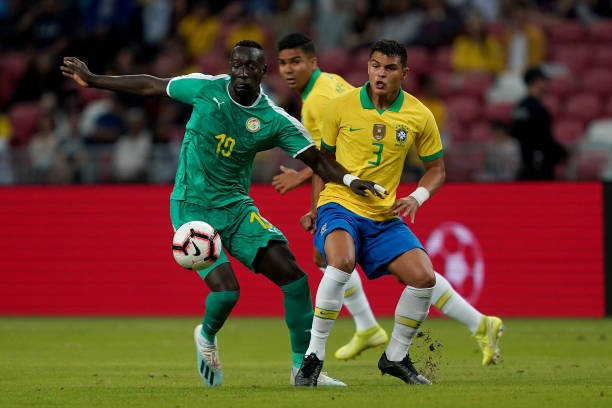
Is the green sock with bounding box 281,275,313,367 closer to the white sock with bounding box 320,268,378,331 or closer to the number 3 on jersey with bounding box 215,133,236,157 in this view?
the number 3 on jersey with bounding box 215,133,236,157

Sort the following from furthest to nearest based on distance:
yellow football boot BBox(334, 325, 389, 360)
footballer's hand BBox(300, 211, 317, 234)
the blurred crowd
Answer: the blurred crowd < yellow football boot BBox(334, 325, 389, 360) < footballer's hand BBox(300, 211, 317, 234)

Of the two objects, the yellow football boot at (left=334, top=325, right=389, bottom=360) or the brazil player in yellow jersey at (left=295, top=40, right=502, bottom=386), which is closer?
the brazil player in yellow jersey at (left=295, top=40, right=502, bottom=386)

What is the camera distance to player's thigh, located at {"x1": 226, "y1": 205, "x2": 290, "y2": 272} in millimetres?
7805

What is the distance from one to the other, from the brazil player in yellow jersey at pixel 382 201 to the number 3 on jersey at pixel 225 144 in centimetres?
73

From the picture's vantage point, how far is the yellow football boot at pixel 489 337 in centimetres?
920

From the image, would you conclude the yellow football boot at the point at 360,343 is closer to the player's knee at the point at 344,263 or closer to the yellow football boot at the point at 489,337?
the yellow football boot at the point at 489,337

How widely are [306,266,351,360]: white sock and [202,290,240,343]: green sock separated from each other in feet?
2.01

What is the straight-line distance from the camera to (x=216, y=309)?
25.6ft

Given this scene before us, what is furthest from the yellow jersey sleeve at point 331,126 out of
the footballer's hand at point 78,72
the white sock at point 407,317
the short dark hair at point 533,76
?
the short dark hair at point 533,76

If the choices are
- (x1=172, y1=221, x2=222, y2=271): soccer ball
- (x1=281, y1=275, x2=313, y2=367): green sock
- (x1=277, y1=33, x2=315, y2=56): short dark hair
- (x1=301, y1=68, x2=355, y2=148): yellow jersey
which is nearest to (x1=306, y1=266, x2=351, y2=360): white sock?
(x1=281, y1=275, x2=313, y2=367): green sock

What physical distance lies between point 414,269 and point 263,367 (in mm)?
2223

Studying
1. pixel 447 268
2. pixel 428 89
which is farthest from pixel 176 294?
pixel 428 89

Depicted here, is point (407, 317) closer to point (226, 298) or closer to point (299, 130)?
point (226, 298)

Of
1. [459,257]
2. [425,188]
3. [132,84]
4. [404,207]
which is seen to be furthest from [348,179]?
[459,257]
